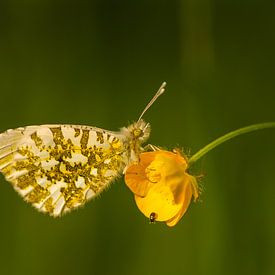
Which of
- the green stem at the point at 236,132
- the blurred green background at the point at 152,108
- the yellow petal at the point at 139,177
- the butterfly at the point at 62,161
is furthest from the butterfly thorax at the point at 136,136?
the blurred green background at the point at 152,108

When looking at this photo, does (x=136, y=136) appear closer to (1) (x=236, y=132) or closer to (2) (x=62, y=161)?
(2) (x=62, y=161)

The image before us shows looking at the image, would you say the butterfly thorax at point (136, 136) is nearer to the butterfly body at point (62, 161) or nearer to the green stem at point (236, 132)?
the butterfly body at point (62, 161)

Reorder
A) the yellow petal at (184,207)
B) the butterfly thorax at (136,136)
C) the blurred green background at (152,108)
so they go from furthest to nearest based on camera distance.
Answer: the blurred green background at (152,108) → the butterfly thorax at (136,136) → the yellow petal at (184,207)

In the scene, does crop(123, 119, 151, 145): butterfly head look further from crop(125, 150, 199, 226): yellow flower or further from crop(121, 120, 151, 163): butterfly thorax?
crop(125, 150, 199, 226): yellow flower

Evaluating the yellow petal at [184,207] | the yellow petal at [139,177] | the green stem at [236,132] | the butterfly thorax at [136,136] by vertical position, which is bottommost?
the yellow petal at [184,207]

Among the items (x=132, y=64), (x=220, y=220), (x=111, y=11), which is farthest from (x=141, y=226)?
(x=111, y=11)

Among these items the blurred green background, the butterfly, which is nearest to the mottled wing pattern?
the butterfly

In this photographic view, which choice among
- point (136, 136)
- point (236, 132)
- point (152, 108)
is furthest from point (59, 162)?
point (152, 108)

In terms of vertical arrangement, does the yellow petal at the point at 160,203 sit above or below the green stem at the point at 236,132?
below
